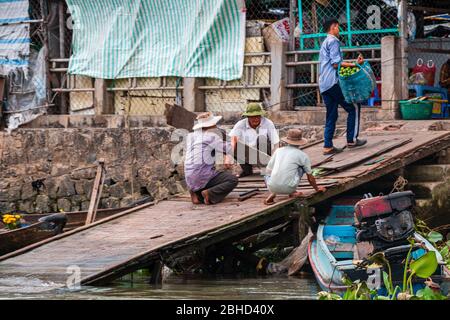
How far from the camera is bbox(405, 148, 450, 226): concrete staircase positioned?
1322 centimetres

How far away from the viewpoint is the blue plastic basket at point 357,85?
13680 mm

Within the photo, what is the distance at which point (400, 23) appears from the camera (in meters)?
15.8

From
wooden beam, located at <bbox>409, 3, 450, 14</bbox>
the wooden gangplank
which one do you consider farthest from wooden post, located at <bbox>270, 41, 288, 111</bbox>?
the wooden gangplank

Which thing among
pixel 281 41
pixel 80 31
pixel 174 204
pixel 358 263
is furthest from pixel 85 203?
pixel 358 263

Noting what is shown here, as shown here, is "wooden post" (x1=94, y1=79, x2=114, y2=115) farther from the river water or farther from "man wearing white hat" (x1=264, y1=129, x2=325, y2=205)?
"man wearing white hat" (x1=264, y1=129, x2=325, y2=205)

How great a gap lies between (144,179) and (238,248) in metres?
5.39

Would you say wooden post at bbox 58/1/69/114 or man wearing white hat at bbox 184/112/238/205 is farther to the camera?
wooden post at bbox 58/1/69/114

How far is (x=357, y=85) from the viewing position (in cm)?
1372

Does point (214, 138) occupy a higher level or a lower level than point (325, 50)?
lower

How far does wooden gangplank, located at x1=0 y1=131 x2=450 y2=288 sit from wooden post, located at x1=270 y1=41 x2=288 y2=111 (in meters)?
2.79

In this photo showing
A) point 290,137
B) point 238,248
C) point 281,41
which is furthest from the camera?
point 281,41

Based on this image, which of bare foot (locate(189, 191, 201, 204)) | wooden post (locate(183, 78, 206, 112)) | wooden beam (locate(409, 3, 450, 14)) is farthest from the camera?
wooden post (locate(183, 78, 206, 112))

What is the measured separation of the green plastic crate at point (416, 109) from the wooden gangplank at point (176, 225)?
1.22 meters
